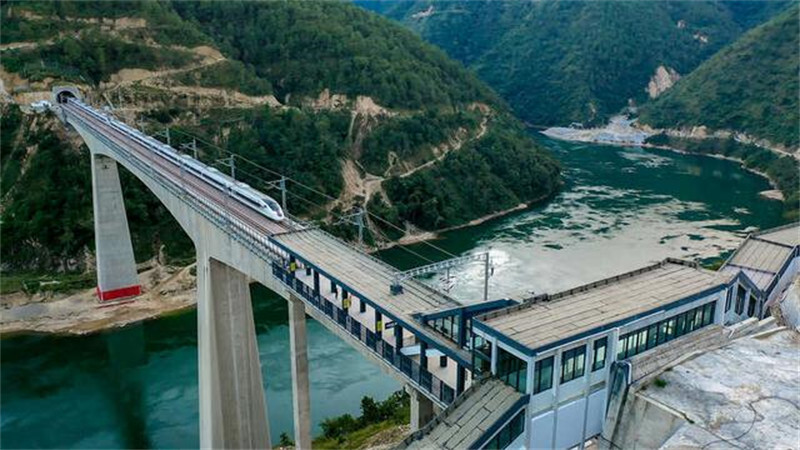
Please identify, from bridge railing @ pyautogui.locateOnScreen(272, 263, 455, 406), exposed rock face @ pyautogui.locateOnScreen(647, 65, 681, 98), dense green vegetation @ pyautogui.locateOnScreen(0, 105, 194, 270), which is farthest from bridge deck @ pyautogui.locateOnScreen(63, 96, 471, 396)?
exposed rock face @ pyautogui.locateOnScreen(647, 65, 681, 98)

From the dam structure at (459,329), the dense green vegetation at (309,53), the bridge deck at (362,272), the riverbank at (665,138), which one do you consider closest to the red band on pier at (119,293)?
the dam structure at (459,329)

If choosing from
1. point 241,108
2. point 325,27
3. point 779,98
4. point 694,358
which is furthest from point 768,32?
point 694,358

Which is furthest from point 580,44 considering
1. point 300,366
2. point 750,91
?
point 300,366

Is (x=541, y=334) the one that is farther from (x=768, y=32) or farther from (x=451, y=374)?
(x=768, y=32)

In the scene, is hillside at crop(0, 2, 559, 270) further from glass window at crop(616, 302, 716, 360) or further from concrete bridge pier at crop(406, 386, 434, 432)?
glass window at crop(616, 302, 716, 360)

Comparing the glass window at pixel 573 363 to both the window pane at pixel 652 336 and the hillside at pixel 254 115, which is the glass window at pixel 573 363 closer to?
the window pane at pixel 652 336
